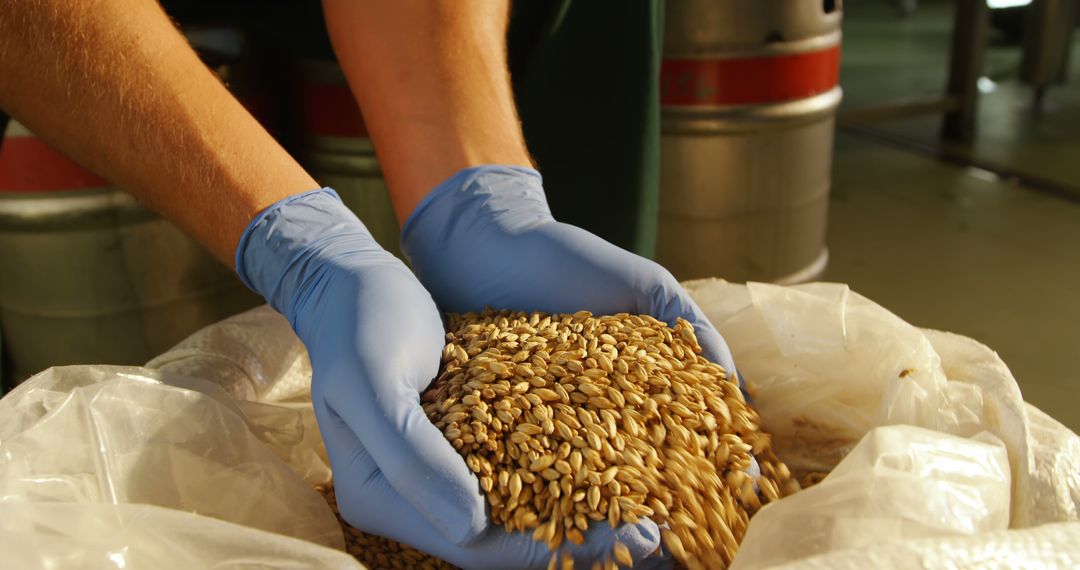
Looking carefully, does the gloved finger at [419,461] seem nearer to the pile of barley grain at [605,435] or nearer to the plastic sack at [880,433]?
the pile of barley grain at [605,435]

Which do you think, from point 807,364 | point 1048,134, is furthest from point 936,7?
point 807,364

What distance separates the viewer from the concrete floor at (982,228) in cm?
167

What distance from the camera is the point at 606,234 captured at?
4.63ft

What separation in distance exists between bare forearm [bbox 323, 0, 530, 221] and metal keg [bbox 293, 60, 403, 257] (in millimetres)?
560

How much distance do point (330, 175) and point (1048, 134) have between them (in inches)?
92.9

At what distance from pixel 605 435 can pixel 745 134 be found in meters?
1.15

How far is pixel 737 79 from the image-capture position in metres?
1.68

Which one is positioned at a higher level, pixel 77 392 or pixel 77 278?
pixel 77 392

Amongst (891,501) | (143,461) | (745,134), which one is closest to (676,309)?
(891,501)

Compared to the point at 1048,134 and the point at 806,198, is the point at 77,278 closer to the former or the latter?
the point at 806,198

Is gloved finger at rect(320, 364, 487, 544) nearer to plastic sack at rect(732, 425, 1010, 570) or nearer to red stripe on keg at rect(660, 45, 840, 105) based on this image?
plastic sack at rect(732, 425, 1010, 570)

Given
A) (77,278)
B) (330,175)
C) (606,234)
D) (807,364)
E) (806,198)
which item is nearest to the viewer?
(807,364)

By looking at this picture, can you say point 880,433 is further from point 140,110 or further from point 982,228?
point 982,228

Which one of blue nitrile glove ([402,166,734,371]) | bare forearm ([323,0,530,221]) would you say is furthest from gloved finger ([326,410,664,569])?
bare forearm ([323,0,530,221])
